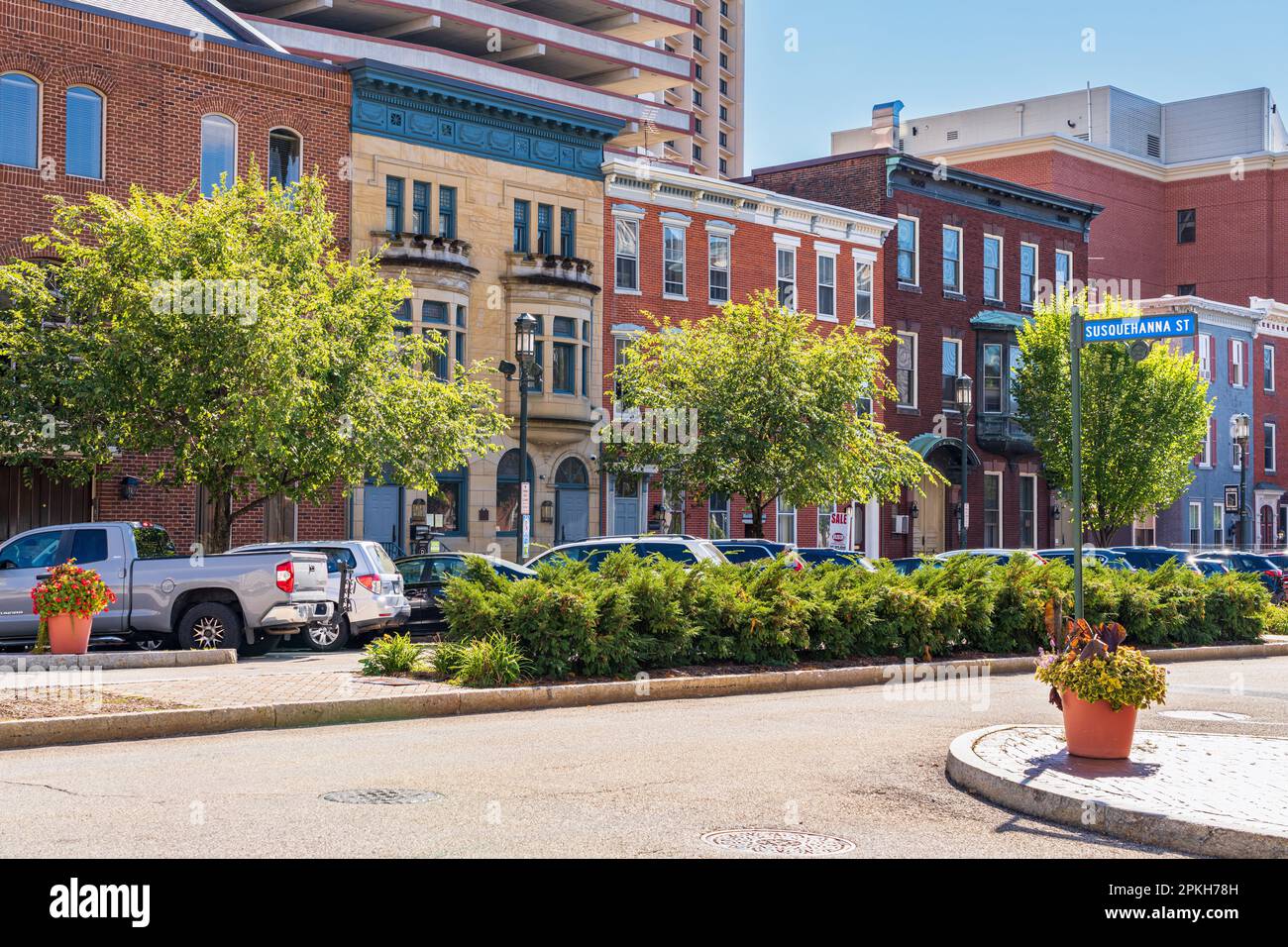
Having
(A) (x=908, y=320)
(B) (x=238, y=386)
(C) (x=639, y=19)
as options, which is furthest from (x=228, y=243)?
(C) (x=639, y=19)

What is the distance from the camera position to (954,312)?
161ft

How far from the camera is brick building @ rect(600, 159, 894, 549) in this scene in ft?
130

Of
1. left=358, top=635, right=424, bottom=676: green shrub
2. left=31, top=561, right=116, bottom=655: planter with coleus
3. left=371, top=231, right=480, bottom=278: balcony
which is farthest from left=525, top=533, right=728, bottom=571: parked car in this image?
left=371, top=231, right=480, bottom=278: balcony

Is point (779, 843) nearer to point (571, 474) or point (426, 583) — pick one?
point (426, 583)

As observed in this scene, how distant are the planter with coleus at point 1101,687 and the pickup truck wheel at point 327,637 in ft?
41.2

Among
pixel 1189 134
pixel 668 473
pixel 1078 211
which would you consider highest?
pixel 1189 134

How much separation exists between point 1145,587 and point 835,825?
1558cm

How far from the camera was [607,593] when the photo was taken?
16578 mm

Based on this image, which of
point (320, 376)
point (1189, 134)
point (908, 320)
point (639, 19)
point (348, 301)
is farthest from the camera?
point (1189, 134)

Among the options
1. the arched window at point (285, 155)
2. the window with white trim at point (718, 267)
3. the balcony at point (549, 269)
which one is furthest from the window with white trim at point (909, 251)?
the arched window at point (285, 155)

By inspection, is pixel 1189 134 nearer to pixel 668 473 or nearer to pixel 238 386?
pixel 668 473

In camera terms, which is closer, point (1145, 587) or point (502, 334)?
point (1145, 587)

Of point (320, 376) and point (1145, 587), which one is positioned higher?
point (320, 376)

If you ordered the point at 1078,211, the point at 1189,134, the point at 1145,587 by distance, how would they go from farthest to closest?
the point at 1189,134 → the point at 1078,211 → the point at 1145,587
